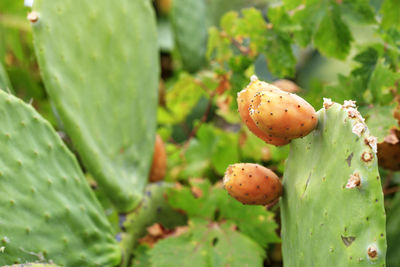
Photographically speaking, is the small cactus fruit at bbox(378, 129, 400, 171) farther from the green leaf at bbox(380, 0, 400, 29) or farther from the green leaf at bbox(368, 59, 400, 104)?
the green leaf at bbox(380, 0, 400, 29)

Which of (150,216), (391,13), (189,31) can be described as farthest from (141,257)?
(189,31)

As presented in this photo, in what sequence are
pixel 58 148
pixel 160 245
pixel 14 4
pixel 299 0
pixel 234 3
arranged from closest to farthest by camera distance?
1. pixel 58 148
2. pixel 160 245
3. pixel 299 0
4. pixel 14 4
5. pixel 234 3

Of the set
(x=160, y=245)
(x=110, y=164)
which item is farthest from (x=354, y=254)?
(x=110, y=164)

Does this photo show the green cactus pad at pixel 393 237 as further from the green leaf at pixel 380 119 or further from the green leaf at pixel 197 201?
the green leaf at pixel 197 201

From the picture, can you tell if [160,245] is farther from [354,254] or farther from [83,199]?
[354,254]

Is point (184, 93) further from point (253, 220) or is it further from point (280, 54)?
point (253, 220)

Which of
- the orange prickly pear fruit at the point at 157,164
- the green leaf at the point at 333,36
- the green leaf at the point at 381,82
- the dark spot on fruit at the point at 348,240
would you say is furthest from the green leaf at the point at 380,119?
the orange prickly pear fruit at the point at 157,164
